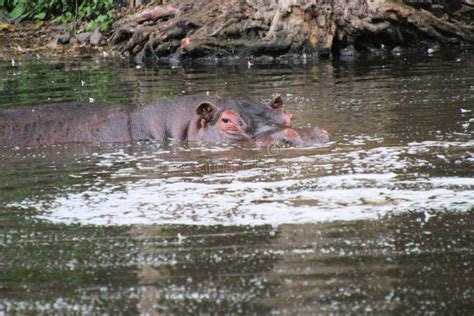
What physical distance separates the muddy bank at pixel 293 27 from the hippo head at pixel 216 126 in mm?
7325

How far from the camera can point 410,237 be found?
4.64 meters

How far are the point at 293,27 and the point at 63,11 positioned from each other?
809 centimetres

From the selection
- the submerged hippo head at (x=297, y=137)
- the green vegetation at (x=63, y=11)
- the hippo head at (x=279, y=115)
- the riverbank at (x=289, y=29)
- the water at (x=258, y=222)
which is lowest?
the water at (x=258, y=222)

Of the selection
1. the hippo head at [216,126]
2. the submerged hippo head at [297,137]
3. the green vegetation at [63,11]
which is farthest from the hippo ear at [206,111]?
the green vegetation at [63,11]

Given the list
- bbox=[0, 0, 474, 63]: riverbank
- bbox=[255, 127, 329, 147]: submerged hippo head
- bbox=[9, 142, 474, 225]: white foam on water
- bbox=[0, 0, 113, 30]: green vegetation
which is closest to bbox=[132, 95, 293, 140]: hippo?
bbox=[255, 127, 329, 147]: submerged hippo head

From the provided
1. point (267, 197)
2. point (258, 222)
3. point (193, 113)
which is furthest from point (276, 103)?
point (258, 222)

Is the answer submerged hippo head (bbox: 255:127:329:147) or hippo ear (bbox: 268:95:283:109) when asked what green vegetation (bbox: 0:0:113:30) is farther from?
submerged hippo head (bbox: 255:127:329:147)

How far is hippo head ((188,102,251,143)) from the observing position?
7922 mm

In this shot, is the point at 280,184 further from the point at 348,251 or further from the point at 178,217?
the point at 348,251

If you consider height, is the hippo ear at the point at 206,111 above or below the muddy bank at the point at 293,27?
below

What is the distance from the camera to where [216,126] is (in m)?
8.07

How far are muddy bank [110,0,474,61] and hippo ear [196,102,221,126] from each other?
A: 7.33 m

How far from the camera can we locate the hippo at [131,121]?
8039 mm

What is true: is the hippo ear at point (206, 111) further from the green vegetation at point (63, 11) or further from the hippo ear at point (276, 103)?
the green vegetation at point (63, 11)
